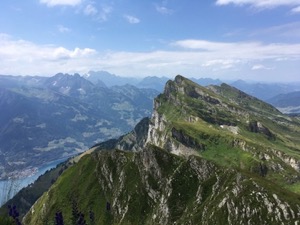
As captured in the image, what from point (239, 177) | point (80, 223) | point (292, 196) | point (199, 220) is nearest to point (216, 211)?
point (199, 220)

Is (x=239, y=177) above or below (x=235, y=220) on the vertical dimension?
above

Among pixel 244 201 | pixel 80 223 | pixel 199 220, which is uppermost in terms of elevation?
pixel 80 223

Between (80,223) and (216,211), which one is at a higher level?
(80,223)

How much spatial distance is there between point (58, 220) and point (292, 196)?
137334 mm

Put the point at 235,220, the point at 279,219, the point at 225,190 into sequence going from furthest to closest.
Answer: the point at 225,190 < the point at 235,220 < the point at 279,219

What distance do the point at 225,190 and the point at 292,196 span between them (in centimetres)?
3303

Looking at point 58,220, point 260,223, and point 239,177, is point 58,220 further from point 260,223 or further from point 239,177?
point 239,177

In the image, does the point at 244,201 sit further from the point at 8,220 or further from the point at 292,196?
the point at 8,220

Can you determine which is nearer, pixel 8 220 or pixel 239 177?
pixel 8 220

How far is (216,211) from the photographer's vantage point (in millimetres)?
190875

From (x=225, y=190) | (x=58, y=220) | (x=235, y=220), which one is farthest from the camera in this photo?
(x=225, y=190)

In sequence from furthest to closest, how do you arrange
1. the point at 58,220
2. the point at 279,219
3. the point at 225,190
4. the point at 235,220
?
the point at 225,190 → the point at 235,220 → the point at 279,219 → the point at 58,220

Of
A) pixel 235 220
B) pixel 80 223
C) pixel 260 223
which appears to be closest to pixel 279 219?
pixel 260 223

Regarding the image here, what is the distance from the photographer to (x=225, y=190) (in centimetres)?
19625
